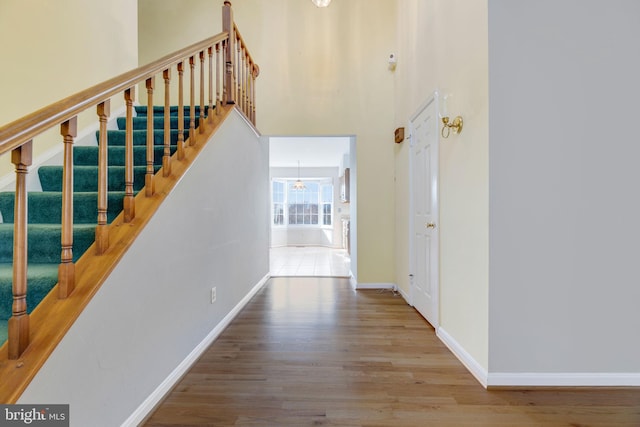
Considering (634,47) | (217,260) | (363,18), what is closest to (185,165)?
(217,260)

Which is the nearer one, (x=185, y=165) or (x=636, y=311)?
(x=636, y=311)

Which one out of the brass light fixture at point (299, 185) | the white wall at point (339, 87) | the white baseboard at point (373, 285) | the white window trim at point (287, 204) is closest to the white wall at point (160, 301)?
the white wall at point (339, 87)

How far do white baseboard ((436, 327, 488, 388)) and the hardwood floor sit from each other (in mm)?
44

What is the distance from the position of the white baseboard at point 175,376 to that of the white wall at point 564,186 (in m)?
1.89

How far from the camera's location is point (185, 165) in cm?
189

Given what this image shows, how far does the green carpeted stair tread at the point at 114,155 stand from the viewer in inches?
83.7

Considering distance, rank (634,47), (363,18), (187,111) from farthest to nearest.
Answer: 1. (363,18)
2. (187,111)
3. (634,47)

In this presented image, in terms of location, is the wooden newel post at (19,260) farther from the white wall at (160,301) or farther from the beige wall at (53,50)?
the beige wall at (53,50)

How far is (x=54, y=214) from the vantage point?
5.73 feet

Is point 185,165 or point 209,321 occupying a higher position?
point 185,165

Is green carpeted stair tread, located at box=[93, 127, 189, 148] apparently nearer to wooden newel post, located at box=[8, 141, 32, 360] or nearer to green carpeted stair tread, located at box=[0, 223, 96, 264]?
green carpeted stair tread, located at box=[0, 223, 96, 264]

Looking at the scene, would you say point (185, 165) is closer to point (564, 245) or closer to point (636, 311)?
point (564, 245)

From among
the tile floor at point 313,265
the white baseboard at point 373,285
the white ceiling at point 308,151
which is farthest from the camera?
the white ceiling at point 308,151

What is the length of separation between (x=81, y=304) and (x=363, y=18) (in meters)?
4.34
